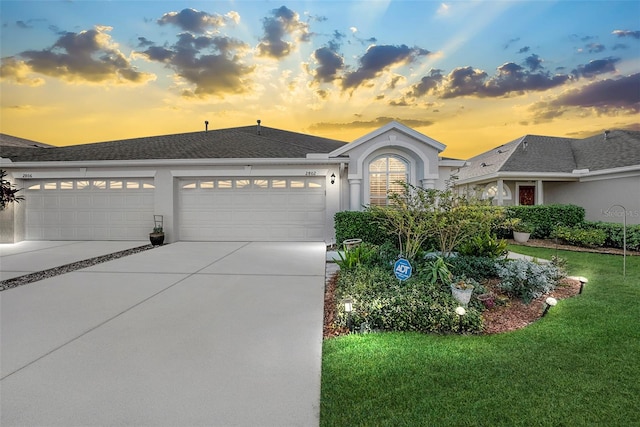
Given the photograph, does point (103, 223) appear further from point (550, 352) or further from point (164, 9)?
point (550, 352)

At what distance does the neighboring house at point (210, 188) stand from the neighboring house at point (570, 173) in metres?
4.29

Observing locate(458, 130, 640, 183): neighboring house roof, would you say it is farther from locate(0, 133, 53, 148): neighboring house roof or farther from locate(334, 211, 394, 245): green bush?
locate(0, 133, 53, 148): neighboring house roof

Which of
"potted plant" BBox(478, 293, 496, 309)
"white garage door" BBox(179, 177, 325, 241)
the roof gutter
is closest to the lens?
"potted plant" BBox(478, 293, 496, 309)

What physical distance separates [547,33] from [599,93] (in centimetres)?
531

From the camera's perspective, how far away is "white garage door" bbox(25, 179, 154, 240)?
10.8 m

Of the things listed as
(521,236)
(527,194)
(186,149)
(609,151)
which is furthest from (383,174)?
(609,151)

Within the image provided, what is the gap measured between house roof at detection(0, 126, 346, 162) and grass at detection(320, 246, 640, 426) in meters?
8.35

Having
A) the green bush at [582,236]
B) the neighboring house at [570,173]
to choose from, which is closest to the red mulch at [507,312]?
the green bush at [582,236]

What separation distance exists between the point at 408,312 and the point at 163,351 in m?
2.91

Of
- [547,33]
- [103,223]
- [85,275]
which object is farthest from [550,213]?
[103,223]

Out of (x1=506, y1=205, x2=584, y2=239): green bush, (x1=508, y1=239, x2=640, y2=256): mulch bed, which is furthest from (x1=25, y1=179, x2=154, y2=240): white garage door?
(x1=506, y1=205, x2=584, y2=239): green bush

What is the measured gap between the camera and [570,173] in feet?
45.3

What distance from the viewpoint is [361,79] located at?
12172 millimetres

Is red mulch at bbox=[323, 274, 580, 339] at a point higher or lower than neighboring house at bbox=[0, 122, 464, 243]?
lower
